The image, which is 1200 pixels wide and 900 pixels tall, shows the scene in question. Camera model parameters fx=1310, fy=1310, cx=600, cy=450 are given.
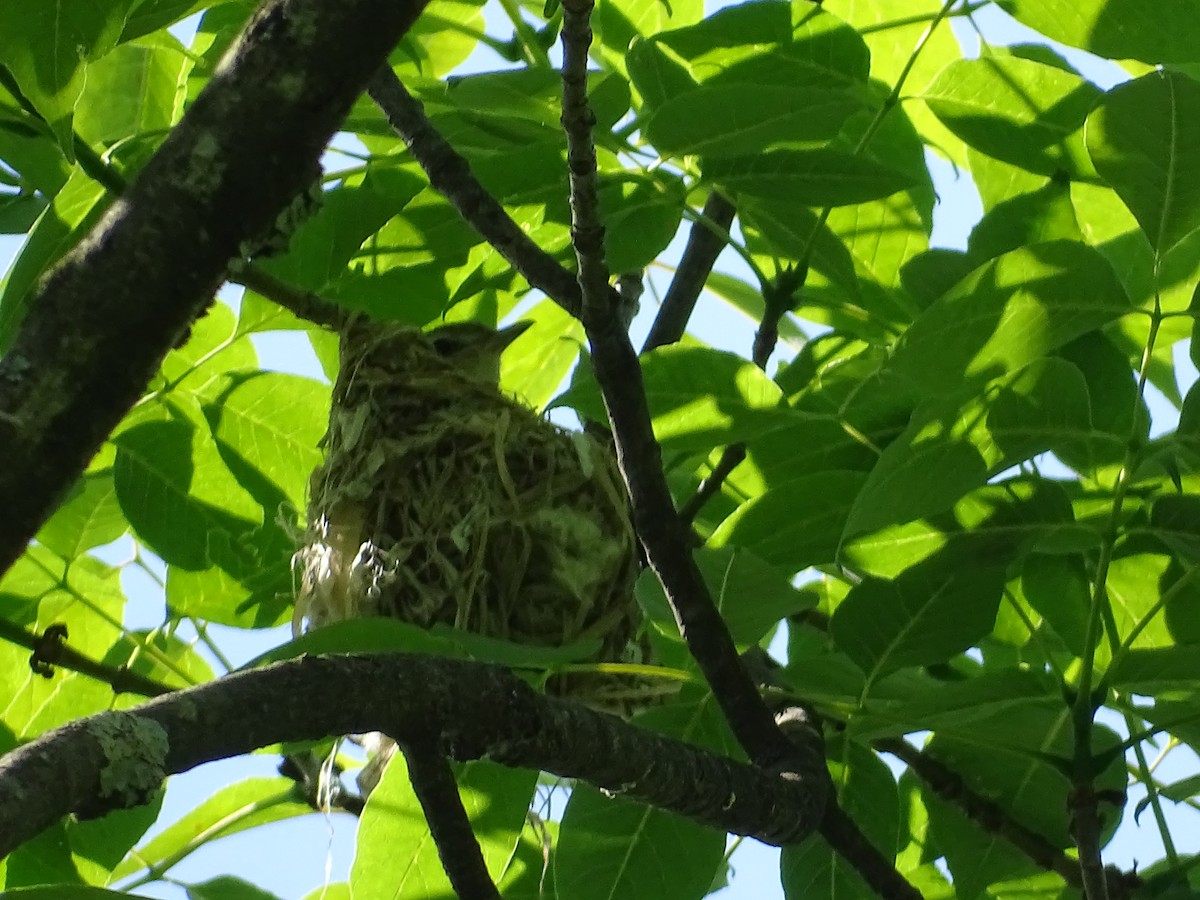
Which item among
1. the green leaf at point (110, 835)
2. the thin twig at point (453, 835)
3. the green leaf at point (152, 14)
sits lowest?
the thin twig at point (453, 835)

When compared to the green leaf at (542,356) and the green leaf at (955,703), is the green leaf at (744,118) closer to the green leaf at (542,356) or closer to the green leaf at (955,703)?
the green leaf at (955,703)

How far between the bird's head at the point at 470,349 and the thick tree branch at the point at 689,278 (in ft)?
1.20

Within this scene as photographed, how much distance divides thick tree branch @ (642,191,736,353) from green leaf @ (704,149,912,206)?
2.49 ft

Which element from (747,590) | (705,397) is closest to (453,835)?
(747,590)

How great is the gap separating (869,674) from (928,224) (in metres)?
0.78

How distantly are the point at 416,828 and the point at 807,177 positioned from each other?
100 cm

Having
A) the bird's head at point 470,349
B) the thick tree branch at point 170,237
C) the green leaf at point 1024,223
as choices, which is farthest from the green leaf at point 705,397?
the bird's head at point 470,349

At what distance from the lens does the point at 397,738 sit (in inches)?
49.1

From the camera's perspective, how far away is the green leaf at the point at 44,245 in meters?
1.60

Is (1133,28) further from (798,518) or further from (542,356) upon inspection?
(542,356)

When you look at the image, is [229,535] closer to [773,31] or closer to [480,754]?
[480,754]

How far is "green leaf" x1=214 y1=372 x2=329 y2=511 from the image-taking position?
216 cm

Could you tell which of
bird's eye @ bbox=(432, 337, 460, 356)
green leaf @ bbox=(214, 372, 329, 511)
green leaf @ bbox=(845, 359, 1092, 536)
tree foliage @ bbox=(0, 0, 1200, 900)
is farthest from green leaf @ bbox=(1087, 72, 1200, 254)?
bird's eye @ bbox=(432, 337, 460, 356)

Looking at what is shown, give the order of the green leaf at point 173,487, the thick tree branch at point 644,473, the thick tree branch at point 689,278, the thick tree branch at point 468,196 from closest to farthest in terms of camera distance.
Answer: the thick tree branch at point 644,473, the thick tree branch at point 468,196, the green leaf at point 173,487, the thick tree branch at point 689,278
